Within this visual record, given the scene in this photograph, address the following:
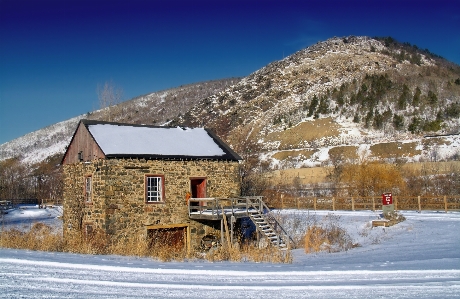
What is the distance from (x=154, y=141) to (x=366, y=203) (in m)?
14.7

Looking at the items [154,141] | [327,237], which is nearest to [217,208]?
[154,141]

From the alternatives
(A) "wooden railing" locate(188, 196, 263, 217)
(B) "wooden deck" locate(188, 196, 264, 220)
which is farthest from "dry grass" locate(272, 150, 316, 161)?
(B) "wooden deck" locate(188, 196, 264, 220)

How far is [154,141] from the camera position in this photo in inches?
886

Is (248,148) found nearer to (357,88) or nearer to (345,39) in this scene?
(357,88)

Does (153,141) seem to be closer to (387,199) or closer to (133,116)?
(387,199)

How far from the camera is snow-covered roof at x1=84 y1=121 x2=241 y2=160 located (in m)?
21.0

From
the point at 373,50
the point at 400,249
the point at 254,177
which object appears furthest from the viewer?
the point at 373,50

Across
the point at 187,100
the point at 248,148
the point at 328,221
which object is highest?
the point at 187,100

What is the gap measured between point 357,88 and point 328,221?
158ft

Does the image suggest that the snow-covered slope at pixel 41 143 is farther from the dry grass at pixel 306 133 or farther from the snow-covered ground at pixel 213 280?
the snow-covered ground at pixel 213 280

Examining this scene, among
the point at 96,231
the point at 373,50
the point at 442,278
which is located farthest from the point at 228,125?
the point at 442,278

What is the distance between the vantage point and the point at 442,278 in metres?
7.44

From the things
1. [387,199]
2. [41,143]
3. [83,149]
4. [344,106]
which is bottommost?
[387,199]

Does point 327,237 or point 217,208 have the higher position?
point 217,208
